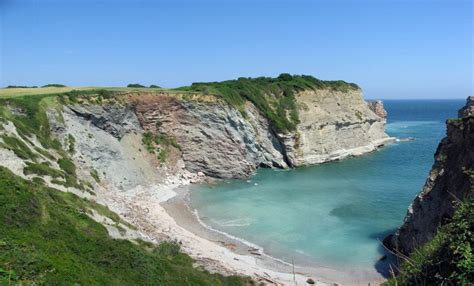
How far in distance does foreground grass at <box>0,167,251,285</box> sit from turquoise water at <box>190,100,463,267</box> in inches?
353

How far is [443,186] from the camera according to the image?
24859mm

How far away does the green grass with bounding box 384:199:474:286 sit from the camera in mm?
8609

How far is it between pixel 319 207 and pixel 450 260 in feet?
102

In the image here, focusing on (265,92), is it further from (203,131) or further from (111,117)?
(111,117)

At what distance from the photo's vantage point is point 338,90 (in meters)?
77.8

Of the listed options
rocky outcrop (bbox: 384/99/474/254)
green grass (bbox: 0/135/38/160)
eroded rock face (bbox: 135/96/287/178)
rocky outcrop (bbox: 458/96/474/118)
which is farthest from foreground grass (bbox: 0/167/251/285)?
eroded rock face (bbox: 135/96/287/178)

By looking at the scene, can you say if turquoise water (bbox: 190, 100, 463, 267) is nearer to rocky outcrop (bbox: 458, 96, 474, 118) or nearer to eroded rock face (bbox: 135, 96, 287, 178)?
eroded rock face (bbox: 135, 96, 287, 178)

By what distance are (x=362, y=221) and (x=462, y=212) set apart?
26484 mm

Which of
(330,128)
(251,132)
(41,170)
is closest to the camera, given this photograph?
(41,170)

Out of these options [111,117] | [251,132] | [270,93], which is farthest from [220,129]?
[270,93]

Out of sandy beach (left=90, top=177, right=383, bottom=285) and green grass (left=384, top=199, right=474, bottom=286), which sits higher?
green grass (left=384, top=199, right=474, bottom=286)

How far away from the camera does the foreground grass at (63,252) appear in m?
14.0

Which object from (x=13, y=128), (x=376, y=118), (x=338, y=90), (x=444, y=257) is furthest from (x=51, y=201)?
(x=376, y=118)

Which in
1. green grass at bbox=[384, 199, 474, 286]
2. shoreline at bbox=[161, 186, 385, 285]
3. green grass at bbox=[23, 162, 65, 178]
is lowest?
shoreline at bbox=[161, 186, 385, 285]
